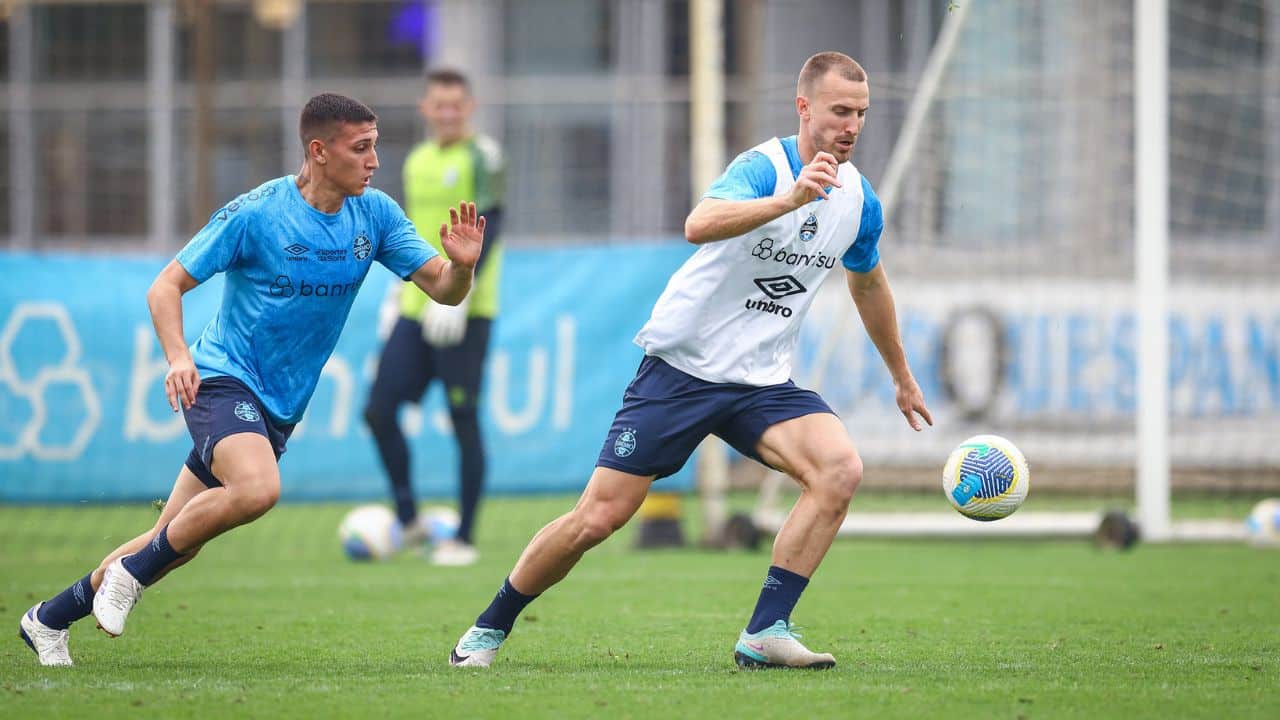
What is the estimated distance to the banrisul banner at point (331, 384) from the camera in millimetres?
12102

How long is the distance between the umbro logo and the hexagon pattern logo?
7.45 m

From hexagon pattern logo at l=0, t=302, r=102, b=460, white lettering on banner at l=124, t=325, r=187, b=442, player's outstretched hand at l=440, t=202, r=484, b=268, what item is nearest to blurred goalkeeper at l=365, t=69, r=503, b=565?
white lettering on banner at l=124, t=325, r=187, b=442

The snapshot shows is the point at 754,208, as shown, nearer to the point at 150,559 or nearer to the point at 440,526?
the point at 150,559

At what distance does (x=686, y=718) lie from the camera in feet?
15.7

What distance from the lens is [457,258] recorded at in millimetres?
6016

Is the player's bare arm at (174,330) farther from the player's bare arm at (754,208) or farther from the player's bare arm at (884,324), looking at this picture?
the player's bare arm at (884,324)

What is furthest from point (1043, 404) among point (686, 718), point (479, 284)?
point (686, 718)

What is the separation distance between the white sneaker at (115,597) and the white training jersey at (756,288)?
1928 millimetres

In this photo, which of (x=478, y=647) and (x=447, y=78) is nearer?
(x=478, y=647)

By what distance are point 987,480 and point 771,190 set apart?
135cm

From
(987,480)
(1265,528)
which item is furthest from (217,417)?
(1265,528)

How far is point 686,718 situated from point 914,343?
922 cm

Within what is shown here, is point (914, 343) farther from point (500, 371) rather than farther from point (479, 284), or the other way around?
point (479, 284)

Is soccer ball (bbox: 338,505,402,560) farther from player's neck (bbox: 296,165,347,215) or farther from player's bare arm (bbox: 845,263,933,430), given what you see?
player's bare arm (bbox: 845,263,933,430)
